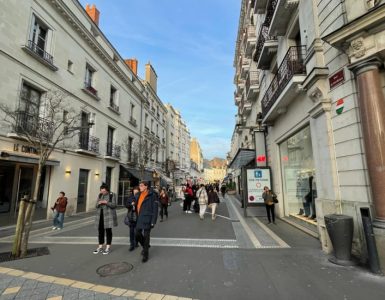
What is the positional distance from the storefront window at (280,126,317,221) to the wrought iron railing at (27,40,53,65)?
12804 millimetres

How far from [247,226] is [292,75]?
19.1 ft

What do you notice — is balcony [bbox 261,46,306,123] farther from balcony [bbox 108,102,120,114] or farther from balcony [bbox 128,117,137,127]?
balcony [bbox 128,117,137,127]

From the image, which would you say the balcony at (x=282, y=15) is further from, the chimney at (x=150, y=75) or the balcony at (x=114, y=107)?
the chimney at (x=150, y=75)

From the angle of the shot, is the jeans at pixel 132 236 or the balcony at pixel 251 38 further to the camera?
the balcony at pixel 251 38

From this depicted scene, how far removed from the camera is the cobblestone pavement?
12.3ft

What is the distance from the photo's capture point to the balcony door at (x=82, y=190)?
15.6 metres

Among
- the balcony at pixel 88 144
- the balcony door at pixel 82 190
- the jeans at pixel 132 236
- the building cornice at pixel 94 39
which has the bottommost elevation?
the jeans at pixel 132 236

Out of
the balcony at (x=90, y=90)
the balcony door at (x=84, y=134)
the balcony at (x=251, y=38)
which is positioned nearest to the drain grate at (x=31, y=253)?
the balcony door at (x=84, y=134)

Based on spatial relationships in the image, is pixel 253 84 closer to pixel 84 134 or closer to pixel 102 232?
pixel 84 134

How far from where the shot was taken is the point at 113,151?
20.1 meters

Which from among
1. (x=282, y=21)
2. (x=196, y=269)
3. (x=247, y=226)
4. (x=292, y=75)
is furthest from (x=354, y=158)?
(x=282, y=21)

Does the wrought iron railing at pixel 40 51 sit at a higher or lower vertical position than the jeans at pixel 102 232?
higher

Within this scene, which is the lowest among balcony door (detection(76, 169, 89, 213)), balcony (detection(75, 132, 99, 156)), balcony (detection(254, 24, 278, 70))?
balcony door (detection(76, 169, 89, 213))

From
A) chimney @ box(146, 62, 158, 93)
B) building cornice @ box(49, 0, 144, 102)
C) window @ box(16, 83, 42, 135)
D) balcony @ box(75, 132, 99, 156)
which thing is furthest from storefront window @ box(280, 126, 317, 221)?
chimney @ box(146, 62, 158, 93)
